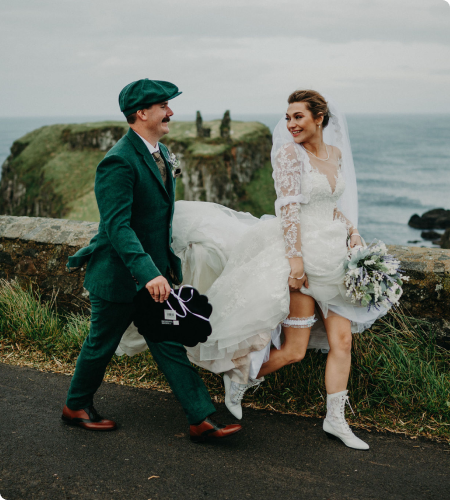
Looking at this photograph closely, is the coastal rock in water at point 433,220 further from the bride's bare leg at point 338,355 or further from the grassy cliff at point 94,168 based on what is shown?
the bride's bare leg at point 338,355

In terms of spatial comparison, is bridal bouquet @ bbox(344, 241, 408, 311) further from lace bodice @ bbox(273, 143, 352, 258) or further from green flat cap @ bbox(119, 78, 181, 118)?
green flat cap @ bbox(119, 78, 181, 118)

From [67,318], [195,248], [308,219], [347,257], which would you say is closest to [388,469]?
[347,257]

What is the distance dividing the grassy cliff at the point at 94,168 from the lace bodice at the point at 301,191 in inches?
2027

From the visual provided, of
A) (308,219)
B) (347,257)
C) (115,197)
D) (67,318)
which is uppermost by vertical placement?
(115,197)

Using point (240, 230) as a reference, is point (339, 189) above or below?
above

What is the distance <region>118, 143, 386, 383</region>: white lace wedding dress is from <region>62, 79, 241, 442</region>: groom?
11.6 inches

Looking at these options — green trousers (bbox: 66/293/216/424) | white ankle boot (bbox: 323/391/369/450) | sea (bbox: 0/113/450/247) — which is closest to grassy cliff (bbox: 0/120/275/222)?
sea (bbox: 0/113/450/247)

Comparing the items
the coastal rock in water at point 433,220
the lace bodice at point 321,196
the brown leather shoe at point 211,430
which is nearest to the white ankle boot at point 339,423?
the brown leather shoe at point 211,430

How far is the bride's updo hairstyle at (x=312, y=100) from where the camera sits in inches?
140

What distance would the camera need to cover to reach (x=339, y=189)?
3594 millimetres

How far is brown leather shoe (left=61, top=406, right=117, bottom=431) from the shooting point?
3.49 metres

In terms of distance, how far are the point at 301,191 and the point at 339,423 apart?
1.58 meters

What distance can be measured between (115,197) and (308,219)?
134 cm

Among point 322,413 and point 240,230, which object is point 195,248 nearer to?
point 240,230
